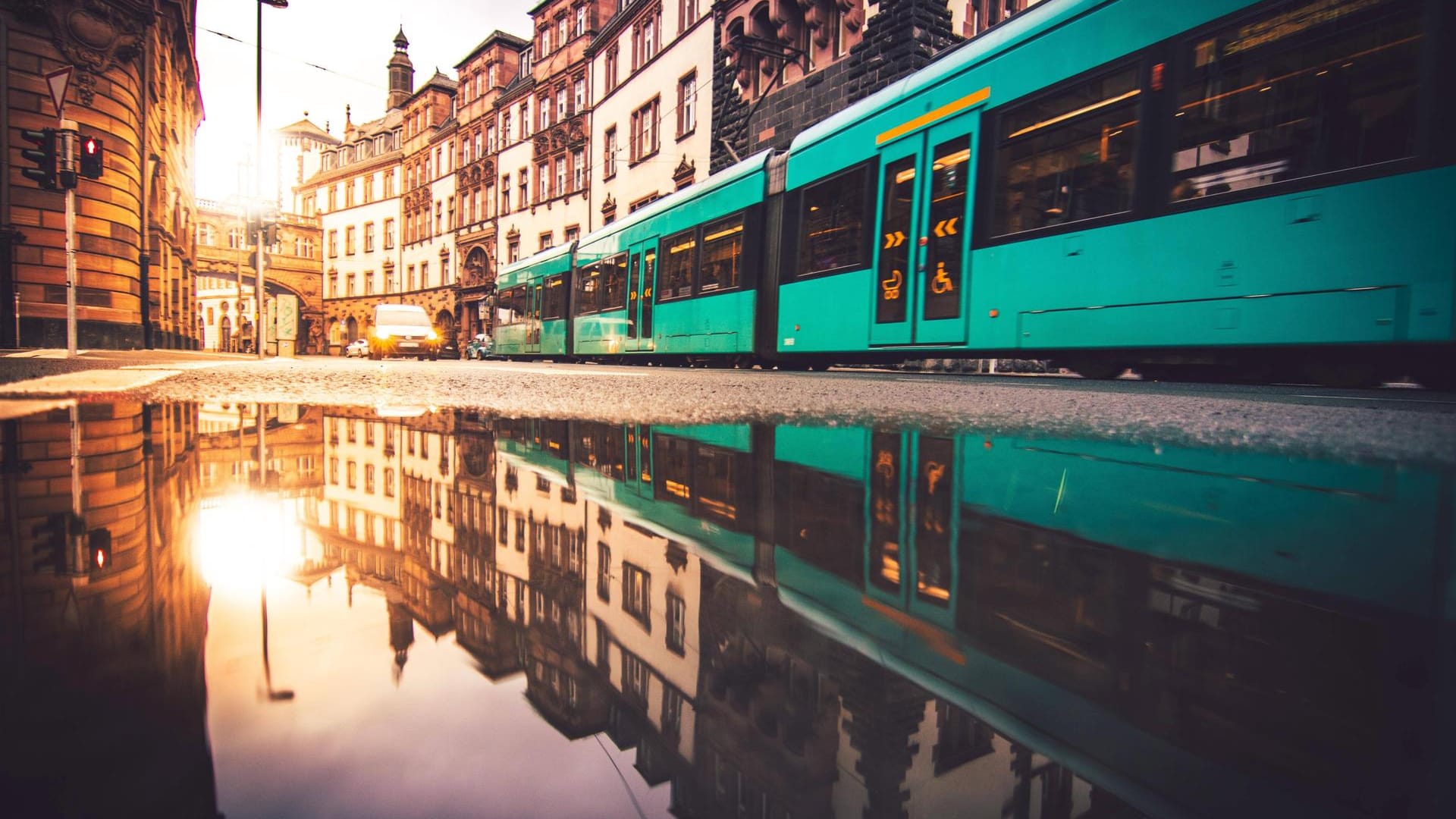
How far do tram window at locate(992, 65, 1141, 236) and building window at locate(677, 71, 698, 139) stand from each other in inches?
763

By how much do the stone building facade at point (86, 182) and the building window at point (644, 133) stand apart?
14733 mm

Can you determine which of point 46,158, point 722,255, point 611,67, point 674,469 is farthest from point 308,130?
point 674,469

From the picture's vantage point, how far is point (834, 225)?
384 inches

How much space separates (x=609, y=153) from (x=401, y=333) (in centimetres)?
1219

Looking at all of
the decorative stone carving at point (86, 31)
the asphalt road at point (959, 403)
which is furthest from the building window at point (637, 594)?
the decorative stone carving at point (86, 31)

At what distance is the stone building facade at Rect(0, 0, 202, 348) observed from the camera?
1694 centimetres

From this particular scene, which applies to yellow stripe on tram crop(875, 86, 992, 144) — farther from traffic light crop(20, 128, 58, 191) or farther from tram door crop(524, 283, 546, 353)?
tram door crop(524, 283, 546, 353)

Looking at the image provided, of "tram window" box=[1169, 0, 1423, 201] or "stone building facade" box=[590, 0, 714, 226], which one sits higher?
"stone building facade" box=[590, 0, 714, 226]

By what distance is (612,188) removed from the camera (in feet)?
101

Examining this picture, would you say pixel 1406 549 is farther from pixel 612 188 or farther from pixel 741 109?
pixel 612 188

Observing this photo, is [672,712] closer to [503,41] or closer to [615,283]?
[615,283]

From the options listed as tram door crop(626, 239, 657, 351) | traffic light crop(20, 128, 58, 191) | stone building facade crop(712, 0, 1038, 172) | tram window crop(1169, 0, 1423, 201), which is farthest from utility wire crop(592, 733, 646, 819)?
stone building facade crop(712, 0, 1038, 172)

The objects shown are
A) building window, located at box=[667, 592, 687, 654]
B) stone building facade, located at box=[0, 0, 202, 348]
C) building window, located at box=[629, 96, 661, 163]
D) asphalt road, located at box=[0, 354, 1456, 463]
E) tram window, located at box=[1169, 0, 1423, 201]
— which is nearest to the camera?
building window, located at box=[667, 592, 687, 654]

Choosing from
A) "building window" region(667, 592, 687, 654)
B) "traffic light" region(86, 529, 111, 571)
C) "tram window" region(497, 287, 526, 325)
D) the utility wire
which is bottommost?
the utility wire
